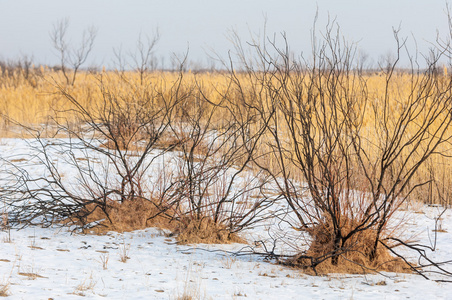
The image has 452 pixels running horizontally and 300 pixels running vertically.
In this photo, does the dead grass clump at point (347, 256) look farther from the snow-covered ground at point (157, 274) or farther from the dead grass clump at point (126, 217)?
the dead grass clump at point (126, 217)

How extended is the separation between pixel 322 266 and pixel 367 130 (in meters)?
6.31

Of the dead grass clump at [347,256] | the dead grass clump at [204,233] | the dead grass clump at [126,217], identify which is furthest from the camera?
the dead grass clump at [126,217]

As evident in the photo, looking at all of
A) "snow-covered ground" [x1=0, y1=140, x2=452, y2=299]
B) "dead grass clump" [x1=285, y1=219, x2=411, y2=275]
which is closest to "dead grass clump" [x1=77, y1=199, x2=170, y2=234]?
"snow-covered ground" [x1=0, y1=140, x2=452, y2=299]

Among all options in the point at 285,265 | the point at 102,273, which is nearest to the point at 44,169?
the point at 102,273

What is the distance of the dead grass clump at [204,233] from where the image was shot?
5.14 m

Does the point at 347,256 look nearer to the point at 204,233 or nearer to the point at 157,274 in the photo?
the point at 204,233

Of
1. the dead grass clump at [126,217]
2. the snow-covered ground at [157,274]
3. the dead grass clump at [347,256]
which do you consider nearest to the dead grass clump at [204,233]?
the snow-covered ground at [157,274]

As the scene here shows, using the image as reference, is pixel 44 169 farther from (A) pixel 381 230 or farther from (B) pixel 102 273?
(A) pixel 381 230

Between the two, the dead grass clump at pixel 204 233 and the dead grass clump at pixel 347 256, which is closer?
the dead grass clump at pixel 347 256

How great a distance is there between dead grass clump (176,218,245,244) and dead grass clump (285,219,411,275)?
947mm

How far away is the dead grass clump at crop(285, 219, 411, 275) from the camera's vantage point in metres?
4.33

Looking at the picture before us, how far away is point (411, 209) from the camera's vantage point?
6805 mm

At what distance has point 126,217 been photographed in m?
5.62

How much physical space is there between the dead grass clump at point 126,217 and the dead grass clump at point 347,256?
5.75 feet
